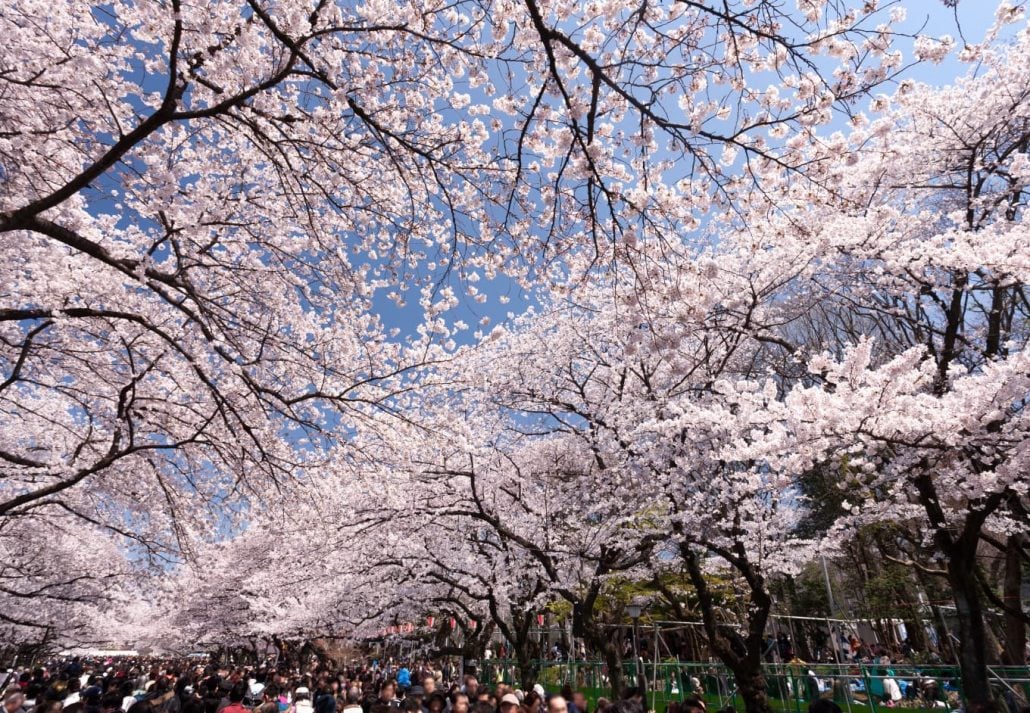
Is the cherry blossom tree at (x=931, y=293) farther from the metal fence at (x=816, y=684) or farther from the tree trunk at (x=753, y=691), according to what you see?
the tree trunk at (x=753, y=691)

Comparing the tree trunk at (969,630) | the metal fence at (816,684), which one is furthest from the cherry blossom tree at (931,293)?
the metal fence at (816,684)

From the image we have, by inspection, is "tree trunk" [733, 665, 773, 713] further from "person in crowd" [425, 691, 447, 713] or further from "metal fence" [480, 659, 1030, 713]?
"person in crowd" [425, 691, 447, 713]

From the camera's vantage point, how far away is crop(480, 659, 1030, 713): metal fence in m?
9.51

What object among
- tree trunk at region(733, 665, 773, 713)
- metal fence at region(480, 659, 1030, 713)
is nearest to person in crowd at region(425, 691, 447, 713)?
metal fence at region(480, 659, 1030, 713)

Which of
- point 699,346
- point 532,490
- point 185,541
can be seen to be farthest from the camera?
point 532,490

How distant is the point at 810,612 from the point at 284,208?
27.1 metres

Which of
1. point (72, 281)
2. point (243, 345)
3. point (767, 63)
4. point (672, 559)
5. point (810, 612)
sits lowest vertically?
point (810, 612)

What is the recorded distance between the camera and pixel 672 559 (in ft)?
41.2

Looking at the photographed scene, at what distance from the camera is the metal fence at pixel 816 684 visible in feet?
31.2

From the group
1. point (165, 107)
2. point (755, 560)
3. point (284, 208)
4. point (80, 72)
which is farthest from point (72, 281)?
point (755, 560)

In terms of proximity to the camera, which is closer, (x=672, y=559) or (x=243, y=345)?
(x=243, y=345)

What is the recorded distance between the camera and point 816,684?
11.8 m

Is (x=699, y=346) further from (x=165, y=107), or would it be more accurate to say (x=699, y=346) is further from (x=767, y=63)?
(x=165, y=107)

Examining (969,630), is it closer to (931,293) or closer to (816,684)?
(931,293)
